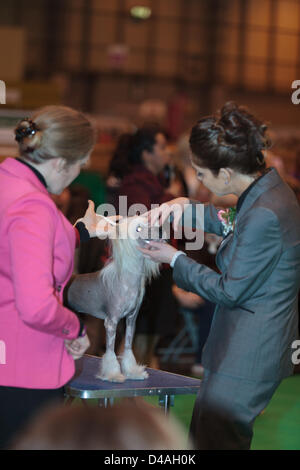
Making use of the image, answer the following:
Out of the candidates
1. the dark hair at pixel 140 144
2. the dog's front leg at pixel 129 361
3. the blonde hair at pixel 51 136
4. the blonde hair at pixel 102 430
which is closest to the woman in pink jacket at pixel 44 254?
the blonde hair at pixel 51 136

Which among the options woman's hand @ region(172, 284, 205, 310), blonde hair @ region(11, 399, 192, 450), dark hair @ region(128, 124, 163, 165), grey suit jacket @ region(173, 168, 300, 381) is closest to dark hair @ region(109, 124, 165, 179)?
dark hair @ region(128, 124, 163, 165)

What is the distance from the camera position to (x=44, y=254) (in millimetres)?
1519

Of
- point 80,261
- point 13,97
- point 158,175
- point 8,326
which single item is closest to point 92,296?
point 8,326

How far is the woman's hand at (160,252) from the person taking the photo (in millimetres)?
1864

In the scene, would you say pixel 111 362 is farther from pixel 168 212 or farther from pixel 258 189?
pixel 258 189

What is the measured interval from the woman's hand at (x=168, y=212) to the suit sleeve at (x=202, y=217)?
0.02 m

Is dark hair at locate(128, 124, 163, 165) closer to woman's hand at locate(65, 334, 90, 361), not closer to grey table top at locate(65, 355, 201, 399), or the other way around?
grey table top at locate(65, 355, 201, 399)

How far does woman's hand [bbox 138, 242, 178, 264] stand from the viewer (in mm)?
1864

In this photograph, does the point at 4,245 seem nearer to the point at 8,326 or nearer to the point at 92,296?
the point at 8,326

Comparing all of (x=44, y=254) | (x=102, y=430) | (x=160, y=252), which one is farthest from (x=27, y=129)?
(x=102, y=430)

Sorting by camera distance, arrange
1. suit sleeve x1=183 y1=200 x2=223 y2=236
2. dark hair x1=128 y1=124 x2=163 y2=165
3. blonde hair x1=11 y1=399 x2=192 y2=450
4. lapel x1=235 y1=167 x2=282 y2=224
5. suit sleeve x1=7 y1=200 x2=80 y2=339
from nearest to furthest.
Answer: blonde hair x1=11 y1=399 x2=192 y2=450 < suit sleeve x1=7 y1=200 x2=80 y2=339 < lapel x1=235 y1=167 x2=282 y2=224 < suit sleeve x1=183 y1=200 x2=223 y2=236 < dark hair x1=128 y1=124 x2=163 y2=165

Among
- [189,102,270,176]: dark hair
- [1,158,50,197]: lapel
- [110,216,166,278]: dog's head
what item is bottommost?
[110,216,166,278]: dog's head
